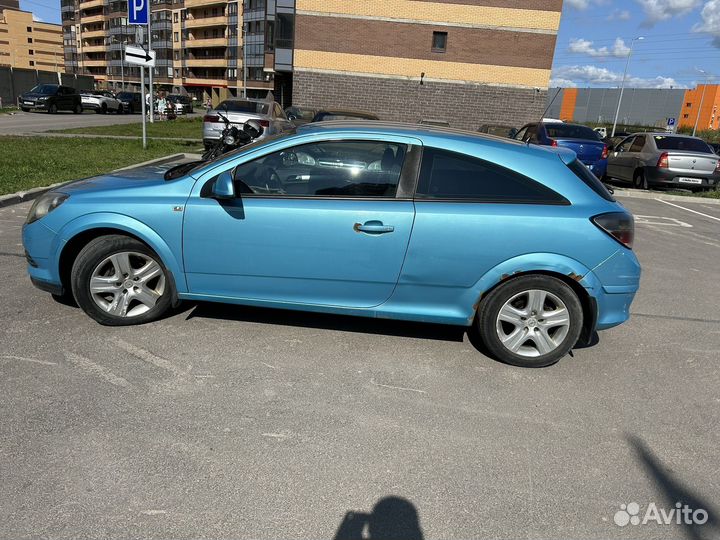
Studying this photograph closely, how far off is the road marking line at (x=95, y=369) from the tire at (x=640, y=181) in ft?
46.6

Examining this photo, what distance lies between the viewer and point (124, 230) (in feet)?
12.6

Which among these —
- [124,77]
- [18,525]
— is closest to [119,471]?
[18,525]

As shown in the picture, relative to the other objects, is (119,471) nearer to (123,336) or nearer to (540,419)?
(123,336)

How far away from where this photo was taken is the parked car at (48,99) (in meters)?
29.0

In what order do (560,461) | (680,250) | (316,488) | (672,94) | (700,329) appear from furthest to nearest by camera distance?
(672,94)
(680,250)
(700,329)
(560,461)
(316,488)

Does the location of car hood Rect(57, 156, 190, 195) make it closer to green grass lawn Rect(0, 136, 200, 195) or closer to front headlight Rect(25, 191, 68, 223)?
front headlight Rect(25, 191, 68, 223)

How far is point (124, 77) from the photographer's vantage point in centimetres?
8662

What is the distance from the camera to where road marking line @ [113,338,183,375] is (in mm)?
3516

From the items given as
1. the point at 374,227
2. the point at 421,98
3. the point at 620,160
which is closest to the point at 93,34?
the point at 421,98

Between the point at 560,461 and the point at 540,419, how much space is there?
398mm

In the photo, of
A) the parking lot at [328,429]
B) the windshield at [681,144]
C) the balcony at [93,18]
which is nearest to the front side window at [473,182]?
the parking lot at [328,429]

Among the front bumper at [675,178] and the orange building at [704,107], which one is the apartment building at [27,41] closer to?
the orange building at [704,107]

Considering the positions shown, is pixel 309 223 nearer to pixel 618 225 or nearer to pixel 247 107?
pixel 618 225

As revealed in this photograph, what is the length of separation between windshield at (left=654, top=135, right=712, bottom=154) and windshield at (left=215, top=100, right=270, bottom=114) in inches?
421
